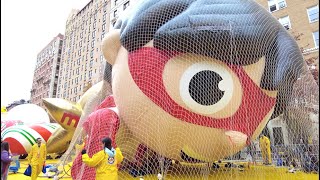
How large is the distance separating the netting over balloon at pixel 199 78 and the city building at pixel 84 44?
1035 inches

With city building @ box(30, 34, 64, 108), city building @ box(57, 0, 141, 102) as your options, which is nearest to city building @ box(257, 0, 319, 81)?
city building @ box(57, 0, 141, 102)

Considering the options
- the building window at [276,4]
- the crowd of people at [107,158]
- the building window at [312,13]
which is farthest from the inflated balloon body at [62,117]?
the building window at [276,4]

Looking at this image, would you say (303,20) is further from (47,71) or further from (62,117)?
(47,71)

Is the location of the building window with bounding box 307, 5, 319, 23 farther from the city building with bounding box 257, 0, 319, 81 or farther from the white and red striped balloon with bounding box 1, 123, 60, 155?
the white and red striped balloon with bounding box 1, 123, 60, 155

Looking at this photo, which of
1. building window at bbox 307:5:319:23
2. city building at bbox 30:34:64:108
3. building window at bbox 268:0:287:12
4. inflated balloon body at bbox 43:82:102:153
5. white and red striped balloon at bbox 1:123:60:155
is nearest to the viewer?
inflated balloon body at bbox 43:82:102:153

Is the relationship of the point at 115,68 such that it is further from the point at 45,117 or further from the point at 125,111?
the point at 45,117

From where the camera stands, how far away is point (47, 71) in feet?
175

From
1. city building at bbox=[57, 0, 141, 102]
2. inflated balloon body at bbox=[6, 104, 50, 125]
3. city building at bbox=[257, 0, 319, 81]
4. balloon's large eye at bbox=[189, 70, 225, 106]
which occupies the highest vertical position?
city building at bbox=[57, 0, 141, 102]

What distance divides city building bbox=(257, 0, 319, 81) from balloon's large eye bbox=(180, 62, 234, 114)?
39.0 ft

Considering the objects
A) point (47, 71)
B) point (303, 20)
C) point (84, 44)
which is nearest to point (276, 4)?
point (303, 20)

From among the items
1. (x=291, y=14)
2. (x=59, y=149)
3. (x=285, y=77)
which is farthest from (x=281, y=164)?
(x=291, y=14)

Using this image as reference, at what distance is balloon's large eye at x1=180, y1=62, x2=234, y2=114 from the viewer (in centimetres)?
455

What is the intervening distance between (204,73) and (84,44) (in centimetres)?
3634

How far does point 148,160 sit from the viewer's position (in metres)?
5.85
